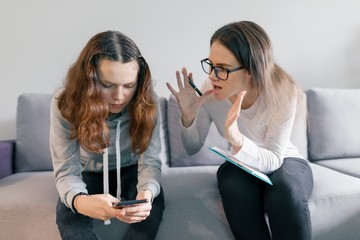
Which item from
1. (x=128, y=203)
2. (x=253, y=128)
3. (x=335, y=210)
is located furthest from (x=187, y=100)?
(x=335, y=210)

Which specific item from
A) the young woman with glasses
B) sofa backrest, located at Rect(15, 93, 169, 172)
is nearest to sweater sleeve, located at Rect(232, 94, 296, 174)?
the young woman with glasses

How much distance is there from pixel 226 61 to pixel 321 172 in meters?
0.66

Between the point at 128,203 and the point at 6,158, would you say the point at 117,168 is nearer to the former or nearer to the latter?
the point at 128,203

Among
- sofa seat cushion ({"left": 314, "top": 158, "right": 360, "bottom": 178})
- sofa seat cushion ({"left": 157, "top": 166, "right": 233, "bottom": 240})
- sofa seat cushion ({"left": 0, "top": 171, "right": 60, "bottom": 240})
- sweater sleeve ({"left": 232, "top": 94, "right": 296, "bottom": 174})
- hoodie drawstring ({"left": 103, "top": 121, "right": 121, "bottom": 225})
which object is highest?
sweater sleeve ({"left": 232, "top": 94, "right": 296, "bottom": 174})

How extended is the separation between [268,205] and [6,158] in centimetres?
112

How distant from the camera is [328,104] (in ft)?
5.38

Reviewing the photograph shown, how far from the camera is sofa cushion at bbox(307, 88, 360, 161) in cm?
161

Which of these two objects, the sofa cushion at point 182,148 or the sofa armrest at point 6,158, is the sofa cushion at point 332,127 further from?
the sofa armrest at point 6,158

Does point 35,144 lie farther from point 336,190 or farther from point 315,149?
point 315,149

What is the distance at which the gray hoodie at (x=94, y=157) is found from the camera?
3.09 feet

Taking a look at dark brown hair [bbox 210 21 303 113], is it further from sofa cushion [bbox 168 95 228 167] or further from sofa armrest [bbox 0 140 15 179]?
sofa armrest [bbox 0 140 15 179]

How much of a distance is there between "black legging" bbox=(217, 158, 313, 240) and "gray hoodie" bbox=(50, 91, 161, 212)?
24 centimetres

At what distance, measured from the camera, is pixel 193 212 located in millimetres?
1027

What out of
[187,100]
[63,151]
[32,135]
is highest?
[187,100]
